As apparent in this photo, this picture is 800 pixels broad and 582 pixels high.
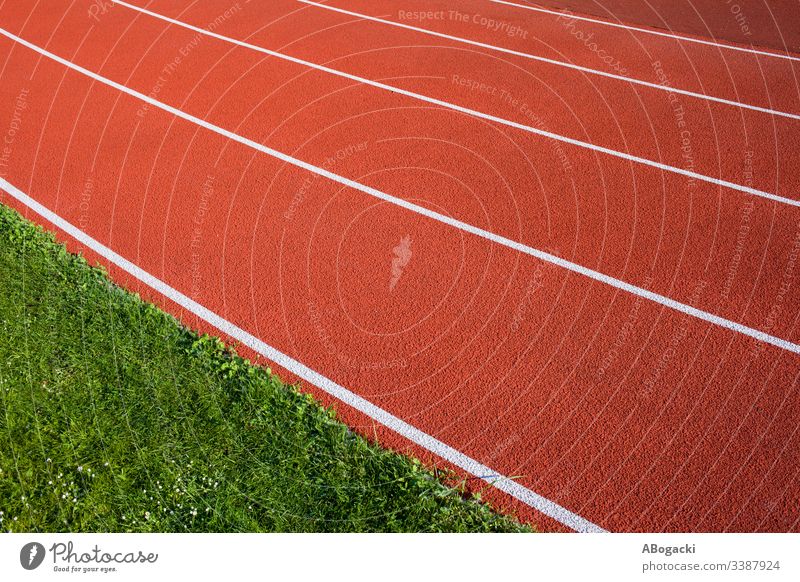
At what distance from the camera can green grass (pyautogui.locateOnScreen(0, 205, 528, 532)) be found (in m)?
3.43

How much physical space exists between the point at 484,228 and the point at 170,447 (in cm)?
319

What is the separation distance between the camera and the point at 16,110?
796cm

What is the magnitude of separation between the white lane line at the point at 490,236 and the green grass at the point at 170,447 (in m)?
2.29

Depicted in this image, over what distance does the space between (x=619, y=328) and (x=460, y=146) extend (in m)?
3.19

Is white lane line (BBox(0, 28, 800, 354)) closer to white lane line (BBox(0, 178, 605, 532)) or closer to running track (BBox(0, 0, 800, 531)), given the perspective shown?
running track (BBox(0, 0, 800, 531))

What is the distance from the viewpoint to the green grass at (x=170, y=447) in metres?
3.43

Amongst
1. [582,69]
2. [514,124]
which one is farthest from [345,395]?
[582,69]

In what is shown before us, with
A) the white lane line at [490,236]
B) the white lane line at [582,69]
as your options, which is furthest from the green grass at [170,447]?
the white lane line at [582,69]

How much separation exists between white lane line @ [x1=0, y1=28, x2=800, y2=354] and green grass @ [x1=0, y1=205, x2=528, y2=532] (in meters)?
2.29

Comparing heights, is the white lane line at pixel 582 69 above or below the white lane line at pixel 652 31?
below

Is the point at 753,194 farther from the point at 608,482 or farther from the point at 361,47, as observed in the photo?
the point at 361,47

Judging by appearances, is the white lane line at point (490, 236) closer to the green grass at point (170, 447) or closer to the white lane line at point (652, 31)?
the green grass at point (170, 447)

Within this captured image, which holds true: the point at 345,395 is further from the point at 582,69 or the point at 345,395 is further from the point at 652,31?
the point at 652,31
